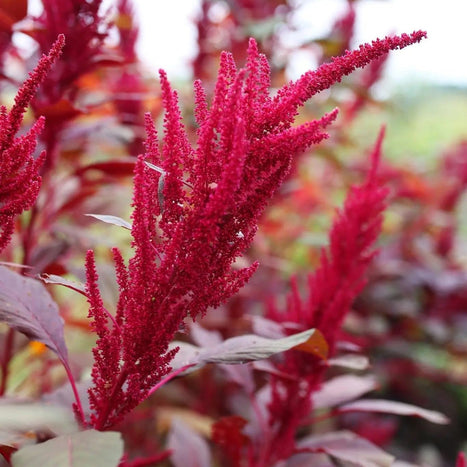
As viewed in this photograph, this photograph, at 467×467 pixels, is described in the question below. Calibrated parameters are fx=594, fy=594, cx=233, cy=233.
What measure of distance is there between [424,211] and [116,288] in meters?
2.42

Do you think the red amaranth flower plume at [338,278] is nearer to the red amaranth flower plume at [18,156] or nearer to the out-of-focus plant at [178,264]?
the out-of-focus plant at [178,264]

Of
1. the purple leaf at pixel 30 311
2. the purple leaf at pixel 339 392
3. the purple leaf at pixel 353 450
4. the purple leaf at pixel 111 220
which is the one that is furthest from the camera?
the purple leaf at pixel 339 392

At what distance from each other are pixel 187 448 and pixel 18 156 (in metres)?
0.99

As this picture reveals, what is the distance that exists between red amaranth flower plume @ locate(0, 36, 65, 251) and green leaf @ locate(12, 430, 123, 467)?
0.26m

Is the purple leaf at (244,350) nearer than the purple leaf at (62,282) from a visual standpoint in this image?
No

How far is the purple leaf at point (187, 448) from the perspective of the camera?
146 centimetres

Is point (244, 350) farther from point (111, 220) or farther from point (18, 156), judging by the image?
point (18, 156)

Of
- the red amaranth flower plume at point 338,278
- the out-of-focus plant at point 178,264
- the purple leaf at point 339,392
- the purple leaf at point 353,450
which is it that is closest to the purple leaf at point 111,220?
the out-of-focus plant at point 178,264

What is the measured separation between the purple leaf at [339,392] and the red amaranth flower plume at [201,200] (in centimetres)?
73

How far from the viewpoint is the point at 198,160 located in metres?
0.73

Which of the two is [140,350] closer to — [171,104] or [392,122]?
[171,104]

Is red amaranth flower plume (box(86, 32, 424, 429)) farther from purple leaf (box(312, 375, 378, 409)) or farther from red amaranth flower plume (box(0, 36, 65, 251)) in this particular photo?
purple leaf (box(312, 375, 378, 409))

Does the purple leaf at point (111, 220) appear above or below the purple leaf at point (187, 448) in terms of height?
above

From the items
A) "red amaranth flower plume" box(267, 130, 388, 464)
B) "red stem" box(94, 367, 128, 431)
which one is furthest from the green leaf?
"red amaranth flower plume" box(267, 130, 388, 464)
